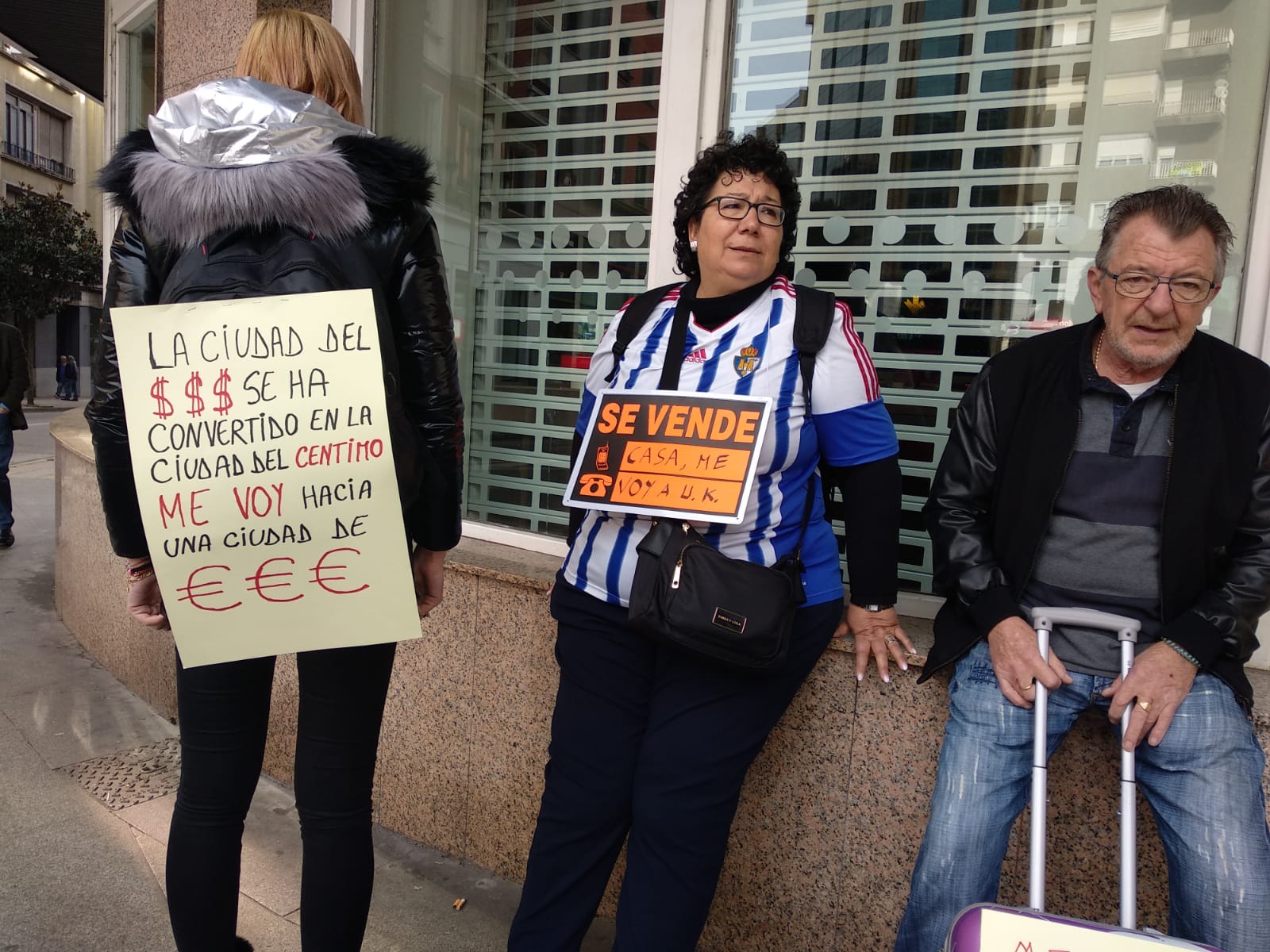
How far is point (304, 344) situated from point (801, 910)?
1.93 meters

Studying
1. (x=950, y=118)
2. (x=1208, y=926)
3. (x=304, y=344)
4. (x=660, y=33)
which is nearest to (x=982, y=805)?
(x=1208, y=926)

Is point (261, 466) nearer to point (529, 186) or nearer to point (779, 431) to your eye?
point (779, 431)

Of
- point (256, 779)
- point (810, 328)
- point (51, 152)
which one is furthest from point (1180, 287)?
point (51, 152)

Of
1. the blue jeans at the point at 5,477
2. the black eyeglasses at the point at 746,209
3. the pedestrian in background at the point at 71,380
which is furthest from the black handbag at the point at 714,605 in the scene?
the pedestrian in background at the point at 71,380

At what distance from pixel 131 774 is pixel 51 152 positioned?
3634 cm

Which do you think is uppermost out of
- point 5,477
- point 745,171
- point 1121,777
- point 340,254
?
point 745,171

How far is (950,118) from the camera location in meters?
2.82

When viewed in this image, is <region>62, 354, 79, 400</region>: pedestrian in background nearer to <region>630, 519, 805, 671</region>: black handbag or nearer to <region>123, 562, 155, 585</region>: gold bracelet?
<region>123, 562, 155, 585</region>: gold bracelet

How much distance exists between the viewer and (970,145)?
2.79 meters

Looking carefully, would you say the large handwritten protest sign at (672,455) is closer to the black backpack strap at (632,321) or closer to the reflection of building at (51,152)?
the black backpack strap at (632,321)

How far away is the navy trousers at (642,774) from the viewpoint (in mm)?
1888

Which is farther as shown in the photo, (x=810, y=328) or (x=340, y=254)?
(x=810, y=328)

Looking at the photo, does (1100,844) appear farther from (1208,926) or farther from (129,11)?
(129,11)

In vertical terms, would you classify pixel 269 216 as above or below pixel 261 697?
above
